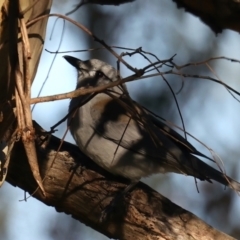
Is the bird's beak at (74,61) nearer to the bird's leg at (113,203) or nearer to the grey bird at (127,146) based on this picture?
the grey bird at (127,146)

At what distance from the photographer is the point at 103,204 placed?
125 inches

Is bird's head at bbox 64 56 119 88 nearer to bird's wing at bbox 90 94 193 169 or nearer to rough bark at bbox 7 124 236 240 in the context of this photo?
bird's wing at bbox 90 94 193 169

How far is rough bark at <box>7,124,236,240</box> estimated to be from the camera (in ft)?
10.2

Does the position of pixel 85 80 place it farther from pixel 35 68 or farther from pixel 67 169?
pixel 35 68

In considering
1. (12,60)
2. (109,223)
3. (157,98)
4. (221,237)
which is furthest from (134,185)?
(157,98)

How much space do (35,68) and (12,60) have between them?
83 cm

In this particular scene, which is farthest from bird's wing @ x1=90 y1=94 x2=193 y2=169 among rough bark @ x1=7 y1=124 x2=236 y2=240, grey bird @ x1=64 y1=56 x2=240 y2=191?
rough bark @ x1=7 y1=124 x2=236 y2=240

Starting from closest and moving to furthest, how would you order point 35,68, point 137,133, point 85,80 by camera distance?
point 35,68 < point 137,133 < point 85,80

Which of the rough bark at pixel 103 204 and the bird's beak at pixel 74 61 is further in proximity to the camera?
the bird's beak at pixel 74 61

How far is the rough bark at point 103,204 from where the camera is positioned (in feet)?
10.2

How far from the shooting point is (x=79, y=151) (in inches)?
143

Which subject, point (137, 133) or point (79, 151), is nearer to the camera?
point (79, 151)

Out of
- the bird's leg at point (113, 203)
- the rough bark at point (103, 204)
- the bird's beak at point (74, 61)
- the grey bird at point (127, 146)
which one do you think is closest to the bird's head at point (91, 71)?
the bird's beak at point (74, 61)

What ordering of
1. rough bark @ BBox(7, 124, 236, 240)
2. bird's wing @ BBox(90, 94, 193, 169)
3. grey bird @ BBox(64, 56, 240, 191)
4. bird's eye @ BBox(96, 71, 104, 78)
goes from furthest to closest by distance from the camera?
bird's eye @ BBox(96, 71, 104, 78), bird's wing @ BBox(90, 94, 193, 169), grey bird @ BBox(64, 56, 240, 191), rough bark @ BBox(7, 124, 236, 240)
